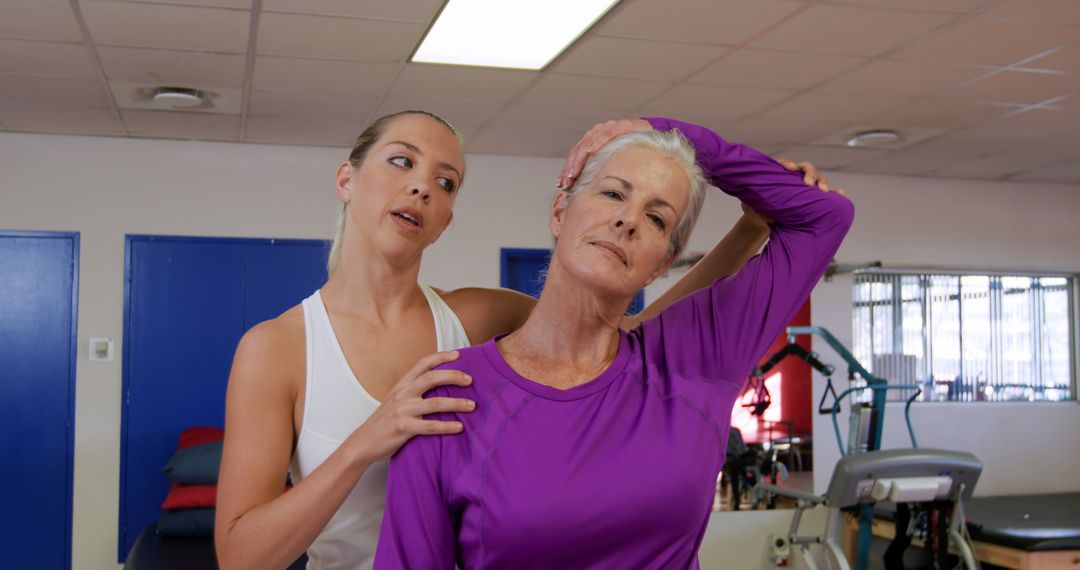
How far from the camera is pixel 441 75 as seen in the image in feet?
A: 14.7

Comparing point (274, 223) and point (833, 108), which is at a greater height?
point (833, 108)

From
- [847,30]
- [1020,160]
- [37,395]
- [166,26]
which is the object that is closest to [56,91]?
[166,26]

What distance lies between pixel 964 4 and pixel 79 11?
3223mm

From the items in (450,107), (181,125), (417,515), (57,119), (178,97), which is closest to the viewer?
(417,515)

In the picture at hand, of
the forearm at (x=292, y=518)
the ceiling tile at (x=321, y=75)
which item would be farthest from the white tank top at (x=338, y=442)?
the ceiling tile at (x=321, y=75)

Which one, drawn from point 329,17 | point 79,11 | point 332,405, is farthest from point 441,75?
point 332,405

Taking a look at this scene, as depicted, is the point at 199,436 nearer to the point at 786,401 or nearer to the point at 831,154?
the point at 831,154

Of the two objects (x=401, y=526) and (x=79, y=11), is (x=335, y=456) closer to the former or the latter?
(x=401, y=526)

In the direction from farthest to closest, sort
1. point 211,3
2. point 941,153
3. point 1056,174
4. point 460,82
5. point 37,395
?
point 1056,174 < point 941,153 < point 37,395 < point 460,82 < point 211,3

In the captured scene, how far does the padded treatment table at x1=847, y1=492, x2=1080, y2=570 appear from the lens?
15.4ft

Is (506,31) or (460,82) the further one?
(460,82)

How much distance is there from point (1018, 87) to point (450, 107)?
9.22 ft

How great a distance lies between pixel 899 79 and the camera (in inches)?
177

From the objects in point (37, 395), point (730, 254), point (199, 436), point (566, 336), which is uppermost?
point (730, 254)
